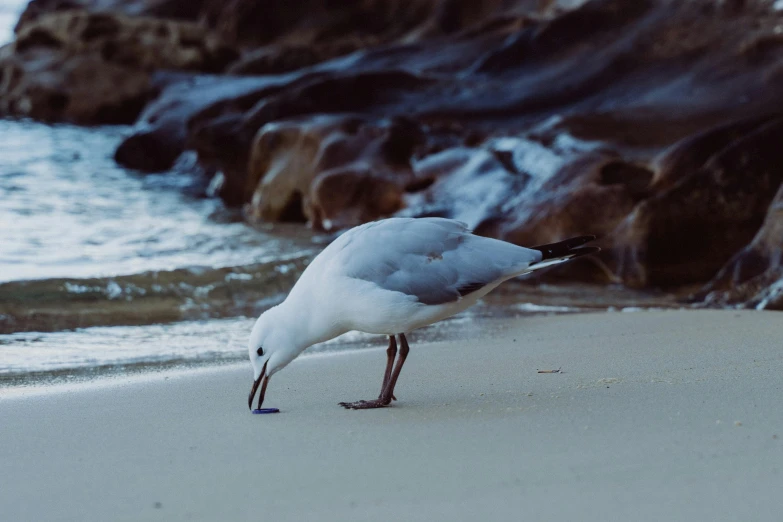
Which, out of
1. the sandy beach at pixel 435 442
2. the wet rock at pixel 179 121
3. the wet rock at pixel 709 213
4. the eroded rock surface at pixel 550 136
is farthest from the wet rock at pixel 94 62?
the sandy beach at pixel 435 442

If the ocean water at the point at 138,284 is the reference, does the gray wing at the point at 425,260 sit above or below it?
above

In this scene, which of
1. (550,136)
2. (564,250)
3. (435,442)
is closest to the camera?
(435,442)

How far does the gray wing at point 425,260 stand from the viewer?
3.58 metres

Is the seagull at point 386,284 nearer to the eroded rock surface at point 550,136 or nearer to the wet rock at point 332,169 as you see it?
the eroded rock surface at point 550,136

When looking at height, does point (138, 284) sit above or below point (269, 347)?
below

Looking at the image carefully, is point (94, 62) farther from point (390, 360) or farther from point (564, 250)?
point (564, 250)

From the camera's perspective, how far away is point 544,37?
11867 mm

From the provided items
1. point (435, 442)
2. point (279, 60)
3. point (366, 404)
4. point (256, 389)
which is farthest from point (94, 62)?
point (435, 442)

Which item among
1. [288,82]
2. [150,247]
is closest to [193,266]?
[150,247]

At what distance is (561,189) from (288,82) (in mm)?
7672

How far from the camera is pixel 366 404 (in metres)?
3.56

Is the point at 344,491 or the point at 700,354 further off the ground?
the point at 344,491

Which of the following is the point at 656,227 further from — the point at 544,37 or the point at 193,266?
the point at 544,37

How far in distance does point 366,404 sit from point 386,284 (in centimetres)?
42
